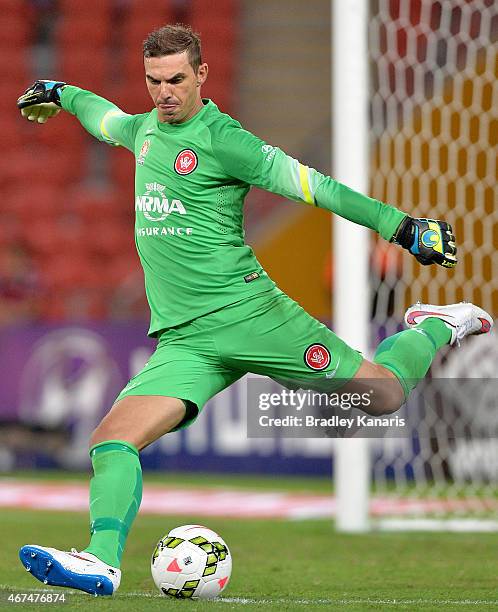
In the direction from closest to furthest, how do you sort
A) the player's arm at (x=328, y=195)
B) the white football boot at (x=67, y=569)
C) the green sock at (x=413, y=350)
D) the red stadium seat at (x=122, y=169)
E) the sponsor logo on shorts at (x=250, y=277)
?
the white football boot at (x=67, y=569) < the player's arm at (x=328, y=195) < the sponsor logo on shorts at (x=250, y=277) < the green sock at (x=413, y=350) < the red stadium seat at (x=122, y=169)

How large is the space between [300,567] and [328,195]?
6.77 ft

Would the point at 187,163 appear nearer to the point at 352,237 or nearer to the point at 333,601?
the point at 333,601

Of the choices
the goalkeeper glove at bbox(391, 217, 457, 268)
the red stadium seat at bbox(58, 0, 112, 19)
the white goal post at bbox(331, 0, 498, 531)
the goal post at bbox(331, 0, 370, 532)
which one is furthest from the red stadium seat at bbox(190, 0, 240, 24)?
the goalkeeper glove at bbox(391, 217, 457, 268)

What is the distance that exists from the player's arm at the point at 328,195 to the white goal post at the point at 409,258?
2.67 metres

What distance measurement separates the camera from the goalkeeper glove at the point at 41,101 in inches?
211

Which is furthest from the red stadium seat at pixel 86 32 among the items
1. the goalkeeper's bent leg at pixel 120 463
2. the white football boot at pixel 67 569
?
the white football boot at pixel 67 569

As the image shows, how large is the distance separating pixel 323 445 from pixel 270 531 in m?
3.08

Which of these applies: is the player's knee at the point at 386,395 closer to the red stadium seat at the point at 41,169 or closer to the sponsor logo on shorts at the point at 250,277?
the sponsor logo on shorts at the point at 250,277

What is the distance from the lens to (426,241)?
4.32 meters

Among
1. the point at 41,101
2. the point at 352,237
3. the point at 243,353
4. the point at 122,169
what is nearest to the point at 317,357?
the point at 243,353

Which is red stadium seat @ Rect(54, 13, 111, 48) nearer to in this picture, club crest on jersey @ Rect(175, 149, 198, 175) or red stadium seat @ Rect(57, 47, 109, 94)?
red stadium seat @ Rect(57, 47, 109, 94)

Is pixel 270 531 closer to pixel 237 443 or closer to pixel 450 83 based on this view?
pixel 237 443

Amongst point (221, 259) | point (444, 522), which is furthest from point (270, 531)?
point (221, 259)

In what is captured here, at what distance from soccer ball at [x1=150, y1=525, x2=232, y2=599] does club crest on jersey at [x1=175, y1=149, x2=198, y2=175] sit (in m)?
1.31
